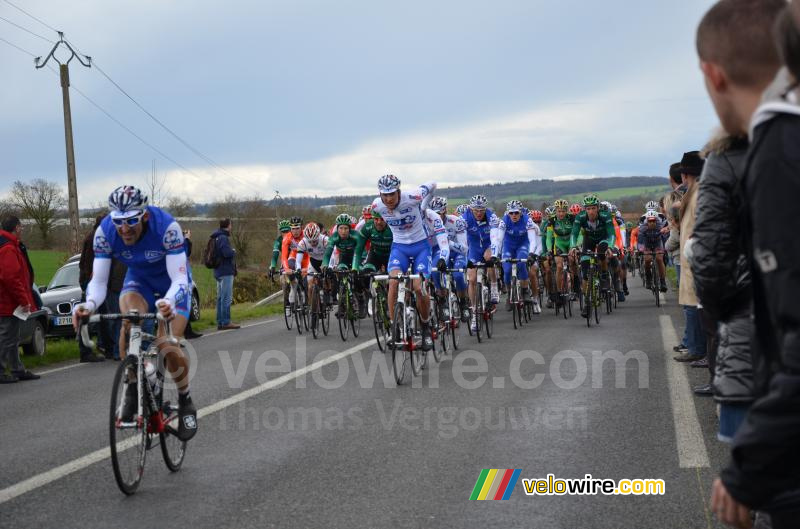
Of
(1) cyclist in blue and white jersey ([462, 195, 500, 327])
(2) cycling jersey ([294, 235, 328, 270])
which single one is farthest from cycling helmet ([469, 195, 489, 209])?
(2) cycling jersey ([294, 235, 328, 270])

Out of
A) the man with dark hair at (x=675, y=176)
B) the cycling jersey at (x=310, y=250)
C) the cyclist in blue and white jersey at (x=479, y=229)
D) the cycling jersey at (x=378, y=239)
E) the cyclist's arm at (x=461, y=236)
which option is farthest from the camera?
the cycling jersey at (x=310, y=250)

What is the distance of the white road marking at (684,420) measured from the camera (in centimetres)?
624

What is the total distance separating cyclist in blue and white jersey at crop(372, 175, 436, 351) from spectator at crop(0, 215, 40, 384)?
15.5 feet

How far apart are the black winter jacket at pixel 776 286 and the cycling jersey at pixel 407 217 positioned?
33.2ft

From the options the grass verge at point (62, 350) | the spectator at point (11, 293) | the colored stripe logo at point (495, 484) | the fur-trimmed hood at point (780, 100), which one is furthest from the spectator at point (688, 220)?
the grass verge at point (62, 350)

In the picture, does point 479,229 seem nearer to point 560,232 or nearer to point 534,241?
point 534,241

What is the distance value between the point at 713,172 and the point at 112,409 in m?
4.14

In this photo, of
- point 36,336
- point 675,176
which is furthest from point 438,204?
point 36,336

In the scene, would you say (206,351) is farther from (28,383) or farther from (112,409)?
(112,409)

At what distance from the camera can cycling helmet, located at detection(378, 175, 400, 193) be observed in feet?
38.1

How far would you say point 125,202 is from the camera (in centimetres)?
638

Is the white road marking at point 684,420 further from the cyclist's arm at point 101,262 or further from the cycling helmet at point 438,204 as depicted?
the cycling helmet at point 438,204

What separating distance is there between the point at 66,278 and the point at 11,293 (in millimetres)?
6770

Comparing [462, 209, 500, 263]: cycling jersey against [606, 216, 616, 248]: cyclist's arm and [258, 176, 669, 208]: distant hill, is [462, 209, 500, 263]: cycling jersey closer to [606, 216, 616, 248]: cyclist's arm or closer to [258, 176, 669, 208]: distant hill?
[606, 216, 616, 248]: cyclist's arm
